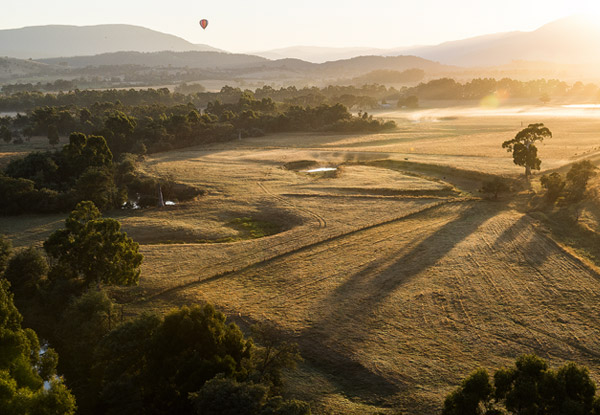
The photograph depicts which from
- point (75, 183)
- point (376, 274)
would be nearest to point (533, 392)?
point (376, 274)

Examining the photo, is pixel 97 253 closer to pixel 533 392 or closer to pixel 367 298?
pixel 367 298

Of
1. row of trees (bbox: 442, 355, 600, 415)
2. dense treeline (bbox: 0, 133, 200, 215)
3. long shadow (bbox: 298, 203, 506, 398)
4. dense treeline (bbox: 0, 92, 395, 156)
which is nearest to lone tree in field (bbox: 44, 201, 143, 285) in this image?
long shadow (bbox: 298, 203, 506, 398)

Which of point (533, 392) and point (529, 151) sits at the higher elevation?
point (529, 151)

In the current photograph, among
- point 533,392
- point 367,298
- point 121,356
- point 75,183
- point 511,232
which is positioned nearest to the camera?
point 533,392

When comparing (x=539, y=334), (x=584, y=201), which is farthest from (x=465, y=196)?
(x=539, y=334)

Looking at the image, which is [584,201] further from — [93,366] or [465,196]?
[93,366]
